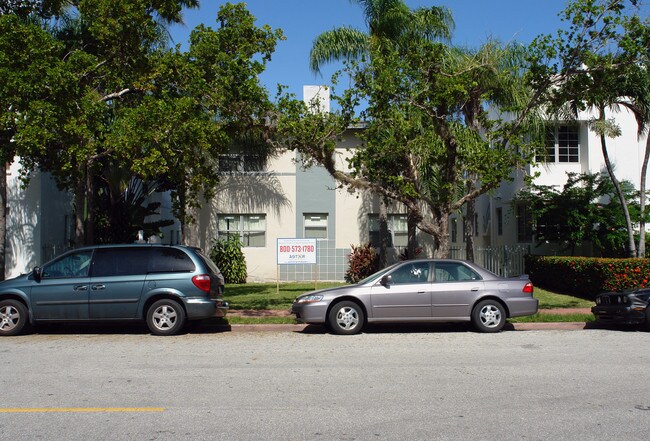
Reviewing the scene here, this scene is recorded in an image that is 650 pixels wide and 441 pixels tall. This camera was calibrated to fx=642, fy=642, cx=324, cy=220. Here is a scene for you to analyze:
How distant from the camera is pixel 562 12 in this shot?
13.2 m

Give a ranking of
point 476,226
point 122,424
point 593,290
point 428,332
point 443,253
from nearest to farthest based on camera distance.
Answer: point 122,424 → point 428,332 → point 443,253 → point 593,290 → point 476,226

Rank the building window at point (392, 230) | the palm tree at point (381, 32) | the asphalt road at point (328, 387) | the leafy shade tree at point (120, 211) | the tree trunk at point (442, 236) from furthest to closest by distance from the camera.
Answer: the building window at point (392, 230) < the leafy shade tree at point (120, 211) < the palm tree at point (381, 32) < the tree trunk at point (442, 236) < the asphalt road at point (328, 387)

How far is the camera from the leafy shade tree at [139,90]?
12773 millimetres

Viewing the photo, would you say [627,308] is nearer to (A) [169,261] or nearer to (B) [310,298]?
(B) [310,298]

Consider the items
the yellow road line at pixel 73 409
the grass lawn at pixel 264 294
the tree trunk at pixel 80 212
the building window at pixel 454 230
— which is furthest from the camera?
the building window at pixel 454 230

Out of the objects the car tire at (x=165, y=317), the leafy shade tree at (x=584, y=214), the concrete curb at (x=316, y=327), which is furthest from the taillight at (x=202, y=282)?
the leafy shade tree at (x=584, y=214)

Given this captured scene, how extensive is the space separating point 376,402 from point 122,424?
8.65 ft

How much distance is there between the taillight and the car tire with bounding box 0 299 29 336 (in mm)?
3223

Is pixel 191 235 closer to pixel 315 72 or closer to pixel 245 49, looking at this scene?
pixel 315 72

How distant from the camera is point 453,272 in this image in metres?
12.3

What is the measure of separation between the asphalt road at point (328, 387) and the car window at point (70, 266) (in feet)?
3.95

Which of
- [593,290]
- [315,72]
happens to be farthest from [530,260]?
[315,72]

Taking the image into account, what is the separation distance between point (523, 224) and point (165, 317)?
15.8m

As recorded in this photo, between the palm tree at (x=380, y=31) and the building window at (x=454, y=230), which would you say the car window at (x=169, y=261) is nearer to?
the palm tree at (x=380, y=31)
